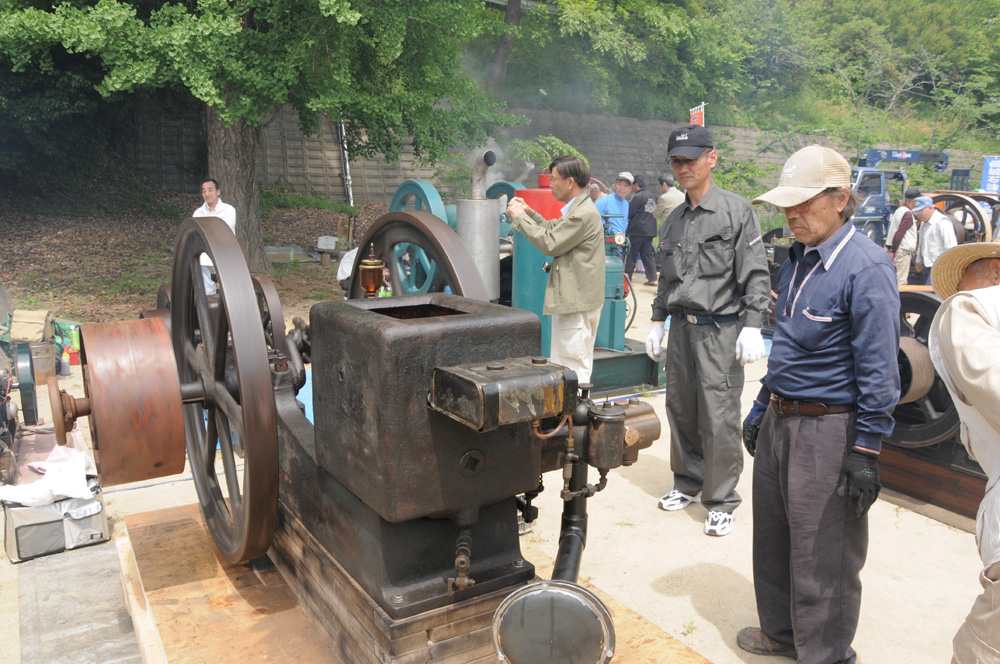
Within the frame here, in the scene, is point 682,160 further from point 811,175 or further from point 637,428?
point 637,428

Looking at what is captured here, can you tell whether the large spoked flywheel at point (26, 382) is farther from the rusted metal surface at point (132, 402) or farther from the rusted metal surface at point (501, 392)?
the rusted metal surface at point (501, 392)

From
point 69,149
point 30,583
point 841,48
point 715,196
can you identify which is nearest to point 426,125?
point 69,149

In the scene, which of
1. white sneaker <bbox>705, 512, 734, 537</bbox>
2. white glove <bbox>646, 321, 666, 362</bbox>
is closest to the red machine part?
white glove <bbox>646, 321, 666, 362</bbox>

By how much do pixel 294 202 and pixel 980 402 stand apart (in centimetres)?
1526

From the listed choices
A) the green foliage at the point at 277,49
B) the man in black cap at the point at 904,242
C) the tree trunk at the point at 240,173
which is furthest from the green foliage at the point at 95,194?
the man in black cap at the point at 904,242

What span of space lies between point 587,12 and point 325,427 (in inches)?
726

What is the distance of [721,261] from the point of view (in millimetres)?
3443

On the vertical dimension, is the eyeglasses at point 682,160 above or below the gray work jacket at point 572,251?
above

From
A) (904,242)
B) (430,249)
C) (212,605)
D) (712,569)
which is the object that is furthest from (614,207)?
(212,605)

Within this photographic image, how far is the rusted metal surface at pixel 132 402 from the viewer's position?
84.6 inches

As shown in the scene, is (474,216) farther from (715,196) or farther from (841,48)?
(841,48)

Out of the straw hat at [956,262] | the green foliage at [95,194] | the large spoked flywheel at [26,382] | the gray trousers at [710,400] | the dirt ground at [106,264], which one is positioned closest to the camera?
the straw hat at [956,262]

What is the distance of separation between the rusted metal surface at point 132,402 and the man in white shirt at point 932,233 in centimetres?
949

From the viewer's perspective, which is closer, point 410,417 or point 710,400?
point 410,417
